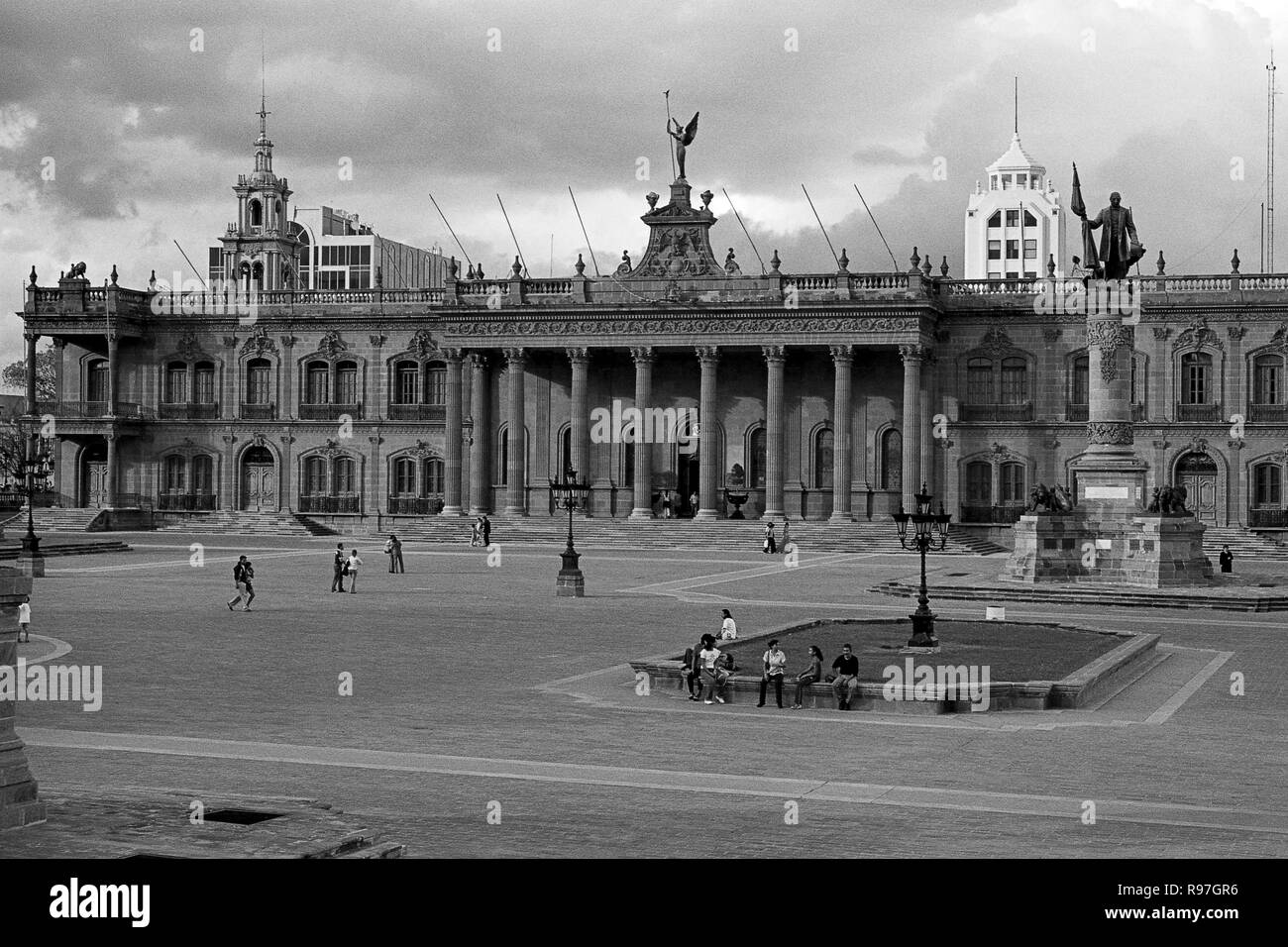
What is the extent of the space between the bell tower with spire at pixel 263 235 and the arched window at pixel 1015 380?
68.0m

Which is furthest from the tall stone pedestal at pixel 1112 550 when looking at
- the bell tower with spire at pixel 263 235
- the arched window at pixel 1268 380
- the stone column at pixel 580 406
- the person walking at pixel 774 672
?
the bell tower with spire at pixel 263 235

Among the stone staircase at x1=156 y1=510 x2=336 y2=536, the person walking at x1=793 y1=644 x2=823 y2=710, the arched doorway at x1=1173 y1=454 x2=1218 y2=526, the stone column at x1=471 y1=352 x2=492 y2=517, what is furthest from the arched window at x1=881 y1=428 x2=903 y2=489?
the person walking at x1=793 y1=644 x2=823 y2=710

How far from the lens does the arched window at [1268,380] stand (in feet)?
246

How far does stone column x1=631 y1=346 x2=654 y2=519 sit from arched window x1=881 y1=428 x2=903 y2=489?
10.5 meters

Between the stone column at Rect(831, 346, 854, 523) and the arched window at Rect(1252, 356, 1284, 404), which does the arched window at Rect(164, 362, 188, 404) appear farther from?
the arched window at Rect(1252, 356, 1284, 404)

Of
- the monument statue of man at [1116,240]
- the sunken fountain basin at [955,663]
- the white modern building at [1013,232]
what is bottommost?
the sunken fountain basin at [955,663]

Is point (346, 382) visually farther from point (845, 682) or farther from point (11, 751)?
point (11, 751)

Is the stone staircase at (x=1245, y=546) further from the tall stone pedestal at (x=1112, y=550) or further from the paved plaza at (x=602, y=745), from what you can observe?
the paved plaza at (x=602, y=745)

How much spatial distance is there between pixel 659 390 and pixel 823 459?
8.35m

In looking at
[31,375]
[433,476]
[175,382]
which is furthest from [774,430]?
[31,375]

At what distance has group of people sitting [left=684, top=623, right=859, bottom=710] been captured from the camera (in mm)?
24094

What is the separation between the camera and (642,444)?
77.8 meters
